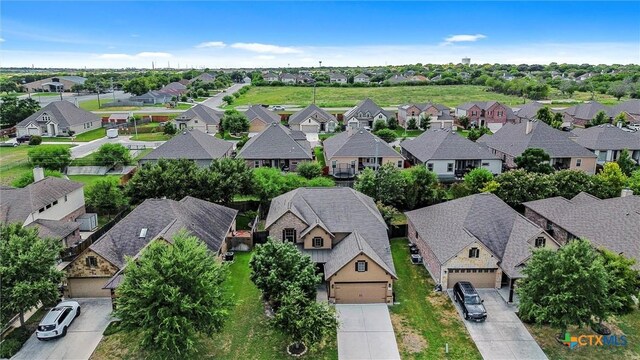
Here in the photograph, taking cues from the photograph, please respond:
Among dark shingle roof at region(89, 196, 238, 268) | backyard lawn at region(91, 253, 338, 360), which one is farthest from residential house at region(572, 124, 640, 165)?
backyard lawn at region(91, 253, 338, 360)

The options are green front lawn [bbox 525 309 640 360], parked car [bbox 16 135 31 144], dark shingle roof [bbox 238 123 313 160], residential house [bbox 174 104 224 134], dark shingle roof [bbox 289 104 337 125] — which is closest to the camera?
green front lawn [bbox 525 309 640 360]

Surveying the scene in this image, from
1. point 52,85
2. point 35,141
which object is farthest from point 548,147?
point 52,85

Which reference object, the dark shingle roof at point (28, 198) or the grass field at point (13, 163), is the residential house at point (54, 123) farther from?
the dark shingle roof at point (28, 198)

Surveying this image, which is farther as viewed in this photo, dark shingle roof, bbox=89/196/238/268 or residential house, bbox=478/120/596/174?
residential house, bbox=478/120/596/174

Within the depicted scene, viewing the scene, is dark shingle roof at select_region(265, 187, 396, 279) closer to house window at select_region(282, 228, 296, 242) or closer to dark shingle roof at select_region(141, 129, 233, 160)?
house window at select_region(282, 228, 296, 242)

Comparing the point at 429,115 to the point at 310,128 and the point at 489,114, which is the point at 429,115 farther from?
the point at 310,128

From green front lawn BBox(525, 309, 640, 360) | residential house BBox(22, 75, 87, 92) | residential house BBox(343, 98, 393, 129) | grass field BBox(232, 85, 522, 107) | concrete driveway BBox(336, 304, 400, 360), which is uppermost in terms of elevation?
residential house BBox(22, 75, 87, 92)

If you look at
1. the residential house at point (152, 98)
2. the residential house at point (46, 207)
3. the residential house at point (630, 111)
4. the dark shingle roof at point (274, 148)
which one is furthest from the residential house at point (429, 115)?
the residential house at point (152, 98)
